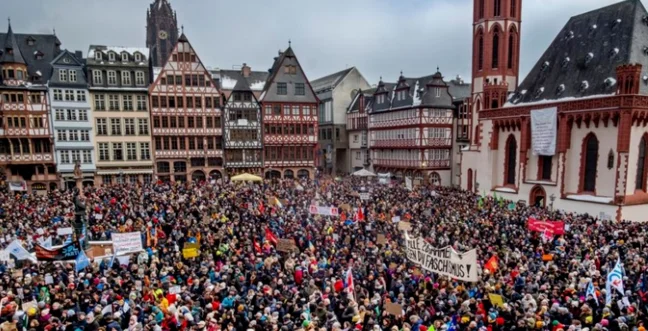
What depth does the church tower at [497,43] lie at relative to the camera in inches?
1641

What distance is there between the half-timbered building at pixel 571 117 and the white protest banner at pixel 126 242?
29050 mm

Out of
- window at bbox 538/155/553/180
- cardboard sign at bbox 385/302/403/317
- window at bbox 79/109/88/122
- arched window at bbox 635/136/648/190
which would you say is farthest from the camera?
window at bbox 79/109/88/122

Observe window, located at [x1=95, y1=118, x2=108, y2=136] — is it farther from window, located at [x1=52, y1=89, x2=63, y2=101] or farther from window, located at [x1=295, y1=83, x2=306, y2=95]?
window, located at [x1=295, y1=83, x2=306, y2=95]

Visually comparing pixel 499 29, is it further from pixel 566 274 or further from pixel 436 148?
pixel 566 274

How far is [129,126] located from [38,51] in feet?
37.9

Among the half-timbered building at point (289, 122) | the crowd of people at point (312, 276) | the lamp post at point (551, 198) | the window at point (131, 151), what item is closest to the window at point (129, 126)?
the window at point (131, 151)

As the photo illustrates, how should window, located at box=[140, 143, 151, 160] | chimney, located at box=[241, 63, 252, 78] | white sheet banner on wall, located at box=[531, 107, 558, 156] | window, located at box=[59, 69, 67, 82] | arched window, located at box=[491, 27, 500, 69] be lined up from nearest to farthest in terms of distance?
white sheet banner on wall, located at box=[531, 107, 558, 156] → window, located at box=[59, 69, 67, 82] → arched window, located at box=[491, 27, 500, 69] → window, located at box=[140, 143, 151, 160] → chimney, located at box=[241, 63, 252, 78]

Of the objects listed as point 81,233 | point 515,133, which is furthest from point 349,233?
point 515,133

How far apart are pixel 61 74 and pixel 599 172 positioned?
4812 centimetres

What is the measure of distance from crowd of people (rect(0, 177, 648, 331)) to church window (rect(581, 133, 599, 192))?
7.42m

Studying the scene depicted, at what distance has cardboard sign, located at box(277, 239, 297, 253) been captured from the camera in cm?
1788

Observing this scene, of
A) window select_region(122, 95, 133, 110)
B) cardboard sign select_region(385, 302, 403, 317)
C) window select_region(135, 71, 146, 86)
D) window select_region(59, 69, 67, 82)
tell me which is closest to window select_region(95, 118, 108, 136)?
window select_region(122, 95, 133, 110)

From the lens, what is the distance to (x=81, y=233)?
1862 cm

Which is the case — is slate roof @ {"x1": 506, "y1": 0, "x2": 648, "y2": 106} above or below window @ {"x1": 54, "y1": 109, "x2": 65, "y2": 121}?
above
